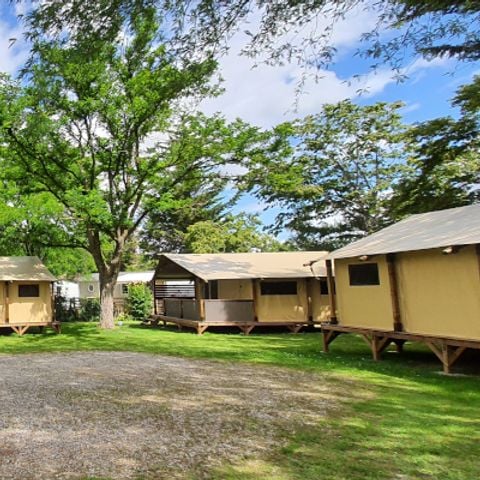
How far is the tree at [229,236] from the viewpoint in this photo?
118 ft

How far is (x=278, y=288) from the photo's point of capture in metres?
19.4

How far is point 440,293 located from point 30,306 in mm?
15862

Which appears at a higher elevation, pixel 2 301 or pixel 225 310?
pixel 2 301

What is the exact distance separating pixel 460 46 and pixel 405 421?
5.03 metres

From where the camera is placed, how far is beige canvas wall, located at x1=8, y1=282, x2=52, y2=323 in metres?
18.9

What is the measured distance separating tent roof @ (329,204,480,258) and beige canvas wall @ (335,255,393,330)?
38 centimetres

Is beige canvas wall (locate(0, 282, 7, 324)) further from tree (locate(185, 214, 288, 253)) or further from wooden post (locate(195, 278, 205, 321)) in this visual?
tree (locate(185, 214, 288, 253))

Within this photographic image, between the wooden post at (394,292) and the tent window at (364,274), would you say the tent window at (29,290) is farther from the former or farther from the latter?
the wooden post at (394,292)

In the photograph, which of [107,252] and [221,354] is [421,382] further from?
[107,252]

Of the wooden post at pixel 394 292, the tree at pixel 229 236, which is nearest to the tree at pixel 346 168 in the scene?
the tree at pixel 229 236

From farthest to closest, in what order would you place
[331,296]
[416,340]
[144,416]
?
[331,296]
[416,340]
[144,416]

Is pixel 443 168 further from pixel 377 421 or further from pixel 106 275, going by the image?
pixel 377 421

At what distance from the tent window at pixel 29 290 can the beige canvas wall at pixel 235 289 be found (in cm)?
753

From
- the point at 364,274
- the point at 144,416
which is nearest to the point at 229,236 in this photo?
the point at 364,274
